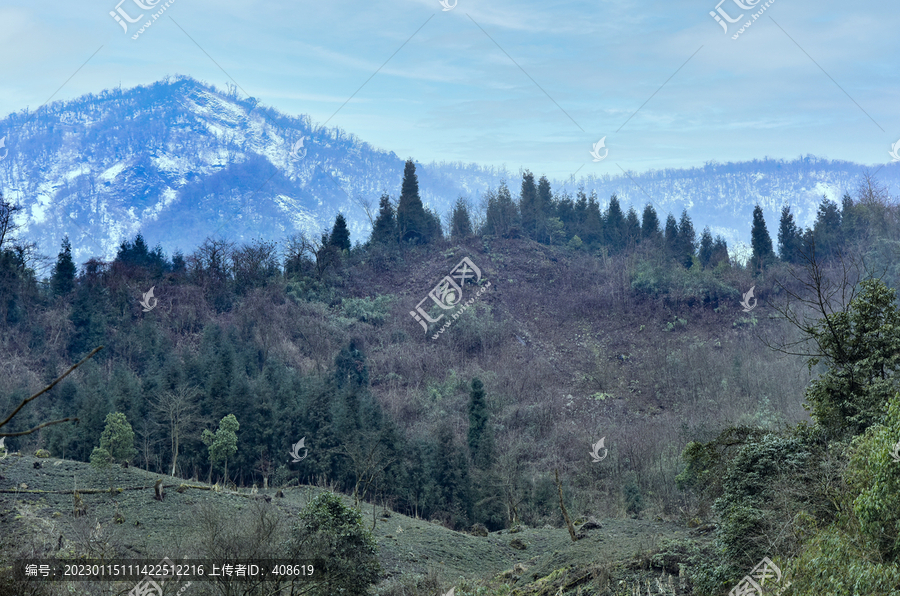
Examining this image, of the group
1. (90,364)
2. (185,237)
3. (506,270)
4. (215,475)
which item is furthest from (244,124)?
(215,475)

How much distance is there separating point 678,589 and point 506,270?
55261 mm

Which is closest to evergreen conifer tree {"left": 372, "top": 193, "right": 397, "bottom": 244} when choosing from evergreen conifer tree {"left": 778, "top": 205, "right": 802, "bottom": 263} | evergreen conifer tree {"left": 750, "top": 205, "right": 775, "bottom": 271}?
evergreen conifer tree {"left": 750, "top": 205, "right": 775, "bottom": 271}

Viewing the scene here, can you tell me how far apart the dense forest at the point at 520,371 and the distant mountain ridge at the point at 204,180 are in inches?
2352

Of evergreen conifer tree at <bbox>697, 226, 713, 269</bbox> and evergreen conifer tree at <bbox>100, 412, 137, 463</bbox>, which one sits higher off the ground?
evergreen conifer tree at <bbox>697, 226, 713, 269</bbox>

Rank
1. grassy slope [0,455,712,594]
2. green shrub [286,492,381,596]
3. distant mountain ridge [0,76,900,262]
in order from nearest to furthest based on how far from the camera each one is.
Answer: green shrub [286,492,381,596]
grassy slope [0,455,712,594]
distant mountain ridge [0,76,900,262]

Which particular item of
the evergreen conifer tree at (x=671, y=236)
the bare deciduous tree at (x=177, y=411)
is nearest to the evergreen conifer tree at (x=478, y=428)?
the bare deciduous tree at (x=177, y=411)

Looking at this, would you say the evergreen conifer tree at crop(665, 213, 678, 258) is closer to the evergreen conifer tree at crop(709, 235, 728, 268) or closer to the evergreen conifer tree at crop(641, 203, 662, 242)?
the evergreen conifer tree at crop(641, 203, 662, 242)

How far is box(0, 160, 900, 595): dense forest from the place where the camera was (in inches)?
556

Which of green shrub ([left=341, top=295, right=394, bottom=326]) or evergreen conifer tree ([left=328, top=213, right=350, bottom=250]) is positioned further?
evergreen conifer tree ([left=328, top=213, right=350, bottom=250])

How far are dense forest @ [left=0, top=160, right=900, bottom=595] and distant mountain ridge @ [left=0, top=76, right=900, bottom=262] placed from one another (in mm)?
59737

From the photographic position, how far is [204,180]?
463 ft

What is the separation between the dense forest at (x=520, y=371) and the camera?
14.1 m

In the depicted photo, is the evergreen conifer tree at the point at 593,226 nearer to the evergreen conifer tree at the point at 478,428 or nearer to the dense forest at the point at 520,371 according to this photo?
the dense forest at the point at 520,371

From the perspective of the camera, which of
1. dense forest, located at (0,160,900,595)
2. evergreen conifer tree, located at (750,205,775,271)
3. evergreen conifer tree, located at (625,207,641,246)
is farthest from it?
evergreen conifer tree, located at (625,207,641,246)
